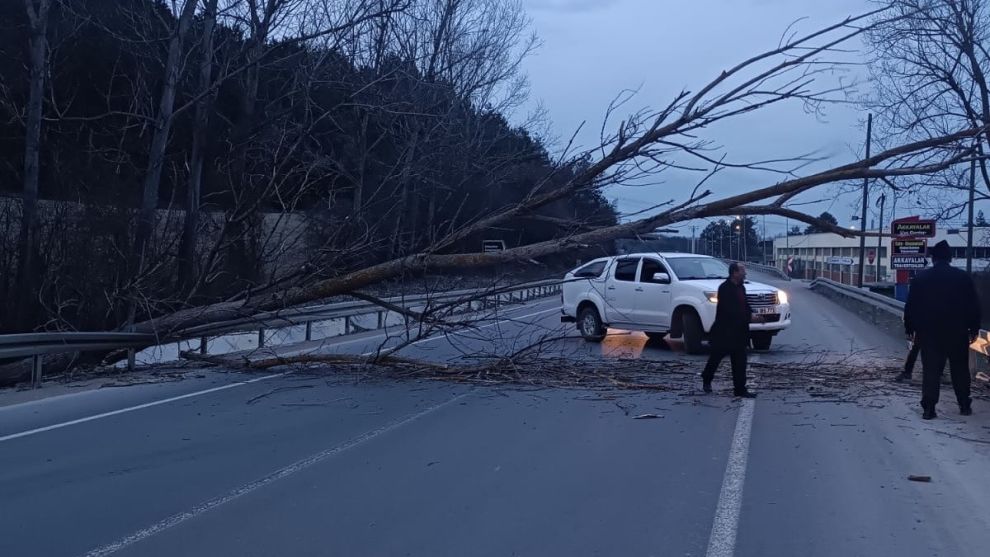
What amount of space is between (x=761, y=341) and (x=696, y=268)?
73.8 inches

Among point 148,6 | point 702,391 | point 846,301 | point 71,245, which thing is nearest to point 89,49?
point 148,6

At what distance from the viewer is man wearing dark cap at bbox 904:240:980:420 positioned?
409 inches

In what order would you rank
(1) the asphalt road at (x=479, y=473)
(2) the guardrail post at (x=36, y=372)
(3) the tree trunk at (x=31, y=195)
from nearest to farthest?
(1) the asphalt road at (x=479, y=473)
(2) the guardrail post at (x=36, y=372)
(3) the tree trunk at (x=31, y=195)

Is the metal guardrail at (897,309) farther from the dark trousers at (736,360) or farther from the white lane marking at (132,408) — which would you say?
the white lane marking at (132,408)

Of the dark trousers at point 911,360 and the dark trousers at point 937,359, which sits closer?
the dark trousers at point 937,359

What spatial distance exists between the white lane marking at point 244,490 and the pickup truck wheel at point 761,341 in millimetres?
8940

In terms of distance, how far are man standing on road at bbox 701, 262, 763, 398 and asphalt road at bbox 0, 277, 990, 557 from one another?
41 centimetres

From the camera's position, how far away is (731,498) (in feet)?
23.8

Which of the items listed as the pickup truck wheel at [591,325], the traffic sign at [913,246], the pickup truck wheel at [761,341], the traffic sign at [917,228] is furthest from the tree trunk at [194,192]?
the traffic sign at [913,246]

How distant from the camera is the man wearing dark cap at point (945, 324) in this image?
34.1ft

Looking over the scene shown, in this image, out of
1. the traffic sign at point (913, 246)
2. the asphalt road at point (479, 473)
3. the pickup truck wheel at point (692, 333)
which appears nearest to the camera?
the asphalt road at point (479, 473)

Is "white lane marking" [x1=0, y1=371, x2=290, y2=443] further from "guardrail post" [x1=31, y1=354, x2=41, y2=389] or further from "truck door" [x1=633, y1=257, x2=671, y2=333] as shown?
"truck door" [x1=633, y1=257, x2=671, y2=333]

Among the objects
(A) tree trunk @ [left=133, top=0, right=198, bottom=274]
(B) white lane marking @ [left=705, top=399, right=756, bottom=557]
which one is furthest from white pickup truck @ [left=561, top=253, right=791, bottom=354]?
(A) tree trunk @ [left=133, top=0, right=198, bottom=274]

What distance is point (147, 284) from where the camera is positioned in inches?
607
